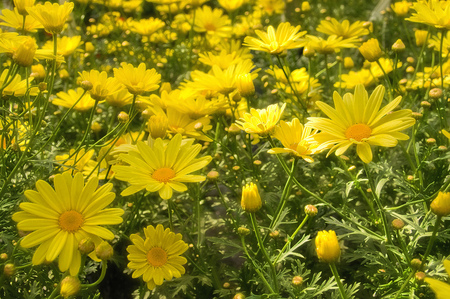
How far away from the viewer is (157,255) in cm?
169

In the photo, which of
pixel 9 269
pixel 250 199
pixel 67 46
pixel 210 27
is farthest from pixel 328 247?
pixel 210 27

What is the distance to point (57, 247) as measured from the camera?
138 cm

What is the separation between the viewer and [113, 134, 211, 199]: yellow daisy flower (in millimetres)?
1549

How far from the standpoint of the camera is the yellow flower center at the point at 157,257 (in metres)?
1.67

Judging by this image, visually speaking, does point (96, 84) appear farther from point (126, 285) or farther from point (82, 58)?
point (82, 58)

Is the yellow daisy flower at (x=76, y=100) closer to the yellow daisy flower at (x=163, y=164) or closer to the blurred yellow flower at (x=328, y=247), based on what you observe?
the yellow daisy flower at (x=163, y=164)

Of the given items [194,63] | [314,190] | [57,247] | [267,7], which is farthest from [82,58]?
[57,247]

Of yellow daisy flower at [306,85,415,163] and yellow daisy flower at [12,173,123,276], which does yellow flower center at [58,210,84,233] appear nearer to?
yellow daisy flower at [12,173,123,276]

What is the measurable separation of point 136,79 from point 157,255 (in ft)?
2.46

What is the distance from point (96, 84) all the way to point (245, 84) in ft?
2.02

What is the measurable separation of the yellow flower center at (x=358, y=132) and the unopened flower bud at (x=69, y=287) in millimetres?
975

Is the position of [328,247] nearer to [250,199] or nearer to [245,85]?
[250,199]

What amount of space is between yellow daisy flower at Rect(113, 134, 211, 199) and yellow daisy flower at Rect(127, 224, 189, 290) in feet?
0.73

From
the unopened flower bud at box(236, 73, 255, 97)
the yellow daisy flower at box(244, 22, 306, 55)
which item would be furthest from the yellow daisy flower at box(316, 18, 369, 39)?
the unopened flower bud at box(236, 73, 255, 97)
